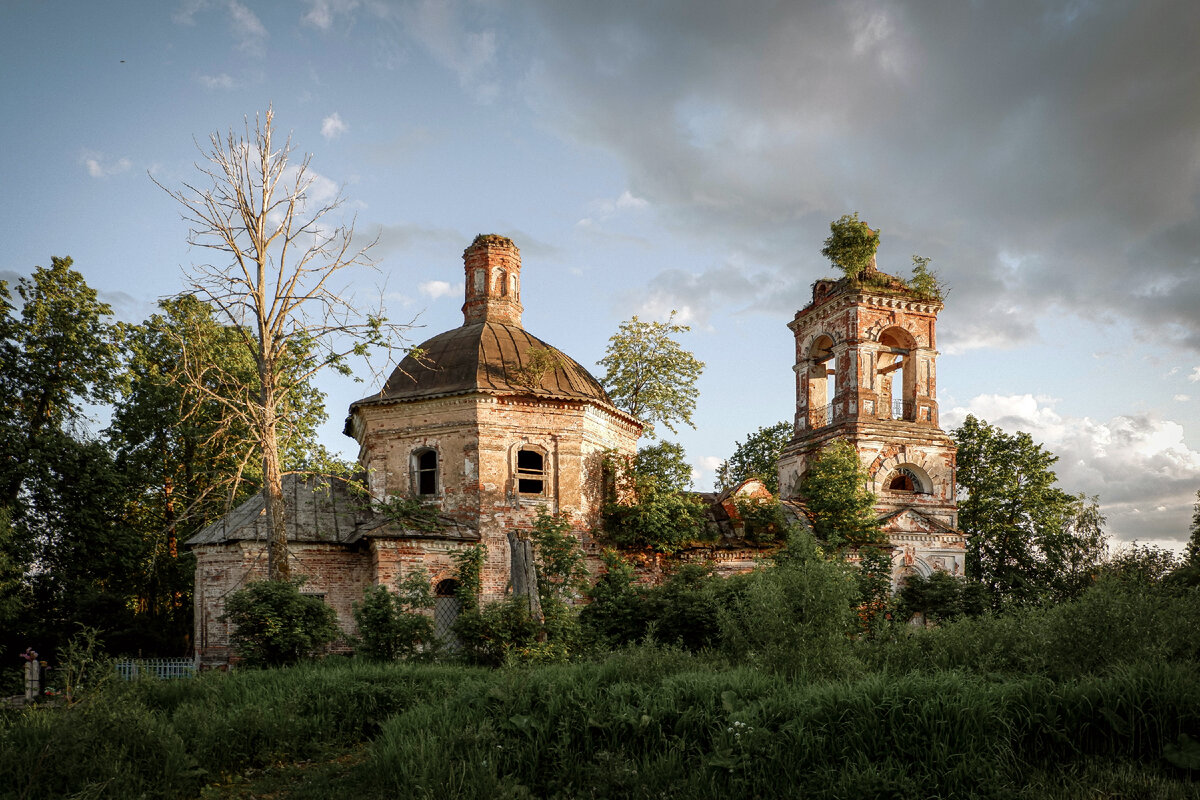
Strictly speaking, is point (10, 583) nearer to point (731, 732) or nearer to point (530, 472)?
point (530, 472)

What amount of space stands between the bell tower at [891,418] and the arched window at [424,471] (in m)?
10.3

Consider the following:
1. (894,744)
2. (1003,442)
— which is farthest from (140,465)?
(1003,442)

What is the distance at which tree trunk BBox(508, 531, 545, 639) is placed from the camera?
14.5 metres

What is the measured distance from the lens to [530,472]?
19094 mm

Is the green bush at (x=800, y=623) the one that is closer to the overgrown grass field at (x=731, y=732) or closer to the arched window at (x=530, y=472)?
the overgrown grass field at (x=731, y=732)

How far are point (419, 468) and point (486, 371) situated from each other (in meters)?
2.76

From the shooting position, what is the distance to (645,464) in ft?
67.4

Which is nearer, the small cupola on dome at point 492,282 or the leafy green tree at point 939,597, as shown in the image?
the leafy green tree at point 939,597

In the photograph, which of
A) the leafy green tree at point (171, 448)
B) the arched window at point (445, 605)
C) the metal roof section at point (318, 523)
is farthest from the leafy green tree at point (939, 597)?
the leafy green tree at point (171, 448)

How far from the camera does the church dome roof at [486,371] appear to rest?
1902cm

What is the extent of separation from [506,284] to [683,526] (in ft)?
27.5

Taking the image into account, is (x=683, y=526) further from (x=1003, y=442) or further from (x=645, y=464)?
(x=1003, y=442)

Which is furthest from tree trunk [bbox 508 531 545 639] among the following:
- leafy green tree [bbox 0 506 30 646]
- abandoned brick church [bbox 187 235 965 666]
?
leafy green tree [bbox 0 506 30 646]

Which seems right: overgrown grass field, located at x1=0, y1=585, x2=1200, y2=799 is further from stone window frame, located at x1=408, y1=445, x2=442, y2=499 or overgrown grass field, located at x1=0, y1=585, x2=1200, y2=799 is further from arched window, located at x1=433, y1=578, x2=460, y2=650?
stone window frame, located at x1=408, y1=445, x2=442, y2=499
